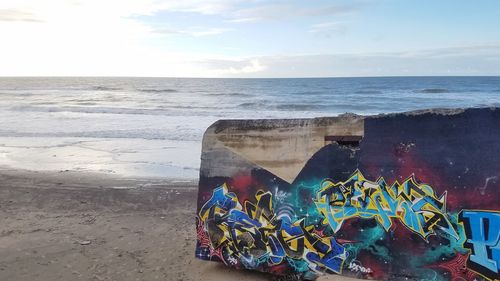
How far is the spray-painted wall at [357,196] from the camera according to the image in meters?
4.87

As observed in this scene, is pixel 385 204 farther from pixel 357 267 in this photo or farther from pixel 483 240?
pixel 483 240

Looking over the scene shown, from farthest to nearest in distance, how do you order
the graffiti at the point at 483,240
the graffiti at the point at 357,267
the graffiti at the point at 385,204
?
the graffiti at the point at 357,267 → the graffiti at the point at 385,204 → the graffiti at the point at 483,240

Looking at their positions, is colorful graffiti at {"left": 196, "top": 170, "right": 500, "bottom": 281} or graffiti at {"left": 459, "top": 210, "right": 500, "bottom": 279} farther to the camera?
colorful graffiti at {"left": 196, "top": 170, "right": 500, "bottom": 281}

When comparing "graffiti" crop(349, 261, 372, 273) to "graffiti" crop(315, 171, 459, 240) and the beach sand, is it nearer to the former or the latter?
the beach sand

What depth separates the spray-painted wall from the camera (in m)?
4.87

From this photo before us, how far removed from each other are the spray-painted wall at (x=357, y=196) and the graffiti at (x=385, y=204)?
1 cm

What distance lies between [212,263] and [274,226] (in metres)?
1.02

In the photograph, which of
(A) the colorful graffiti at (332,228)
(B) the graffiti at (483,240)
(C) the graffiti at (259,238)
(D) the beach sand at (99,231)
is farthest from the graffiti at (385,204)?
(D) the beach sand at (99,231)

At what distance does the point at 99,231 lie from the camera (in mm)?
7484

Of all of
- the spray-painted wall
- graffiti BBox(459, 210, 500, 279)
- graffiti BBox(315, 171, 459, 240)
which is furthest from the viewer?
Answer: graffiti BBox(315, 171, 459, 240)

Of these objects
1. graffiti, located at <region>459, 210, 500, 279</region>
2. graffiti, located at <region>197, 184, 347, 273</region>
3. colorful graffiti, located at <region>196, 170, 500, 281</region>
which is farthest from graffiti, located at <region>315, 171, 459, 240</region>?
graffiti, located at <region>197, 184, 347, 273</region>

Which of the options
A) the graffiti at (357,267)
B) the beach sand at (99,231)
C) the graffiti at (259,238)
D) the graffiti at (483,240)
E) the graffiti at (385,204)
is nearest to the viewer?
the graffiti at (483,240)

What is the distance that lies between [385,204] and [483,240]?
974mm

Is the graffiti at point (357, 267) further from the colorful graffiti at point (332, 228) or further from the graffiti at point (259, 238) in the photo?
the graffiti at point (259, 238)
